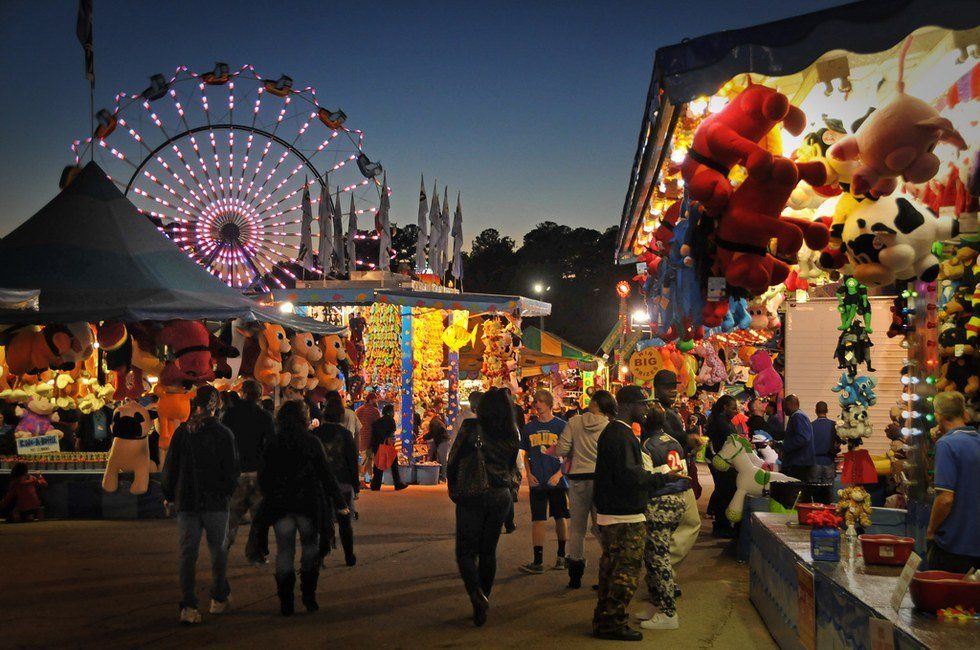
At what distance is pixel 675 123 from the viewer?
7.21 meters

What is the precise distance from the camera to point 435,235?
23.2m

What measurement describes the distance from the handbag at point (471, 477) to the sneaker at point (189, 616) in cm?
221

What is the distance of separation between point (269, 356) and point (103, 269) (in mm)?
2337

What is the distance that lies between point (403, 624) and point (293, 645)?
1.02 metres

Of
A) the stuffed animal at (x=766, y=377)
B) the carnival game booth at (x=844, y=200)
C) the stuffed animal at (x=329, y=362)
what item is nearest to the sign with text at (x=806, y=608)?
the carnival game booth at (x=844, y=200)

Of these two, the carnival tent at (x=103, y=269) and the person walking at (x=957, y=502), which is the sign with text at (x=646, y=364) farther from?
the person walking at (x=957, y=502)

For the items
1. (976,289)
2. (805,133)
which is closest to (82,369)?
(805,133)

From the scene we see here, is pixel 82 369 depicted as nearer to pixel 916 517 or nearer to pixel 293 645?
pixel 293 645

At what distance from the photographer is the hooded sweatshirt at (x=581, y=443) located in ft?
30.7

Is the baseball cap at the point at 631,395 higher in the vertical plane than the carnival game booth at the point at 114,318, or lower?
lower

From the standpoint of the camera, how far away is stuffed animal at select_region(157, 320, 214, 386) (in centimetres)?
1079

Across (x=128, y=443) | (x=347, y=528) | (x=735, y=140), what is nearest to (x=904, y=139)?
(x=735, y=140)

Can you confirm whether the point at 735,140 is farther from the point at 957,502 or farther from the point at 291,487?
the point at 291,487

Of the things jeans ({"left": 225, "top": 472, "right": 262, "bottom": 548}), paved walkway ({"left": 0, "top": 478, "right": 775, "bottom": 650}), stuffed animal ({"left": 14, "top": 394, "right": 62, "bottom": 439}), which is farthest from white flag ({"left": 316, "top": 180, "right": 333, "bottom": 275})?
jeans ({"left": 225, "top": 472, "right": 262, "bottom": 548})
